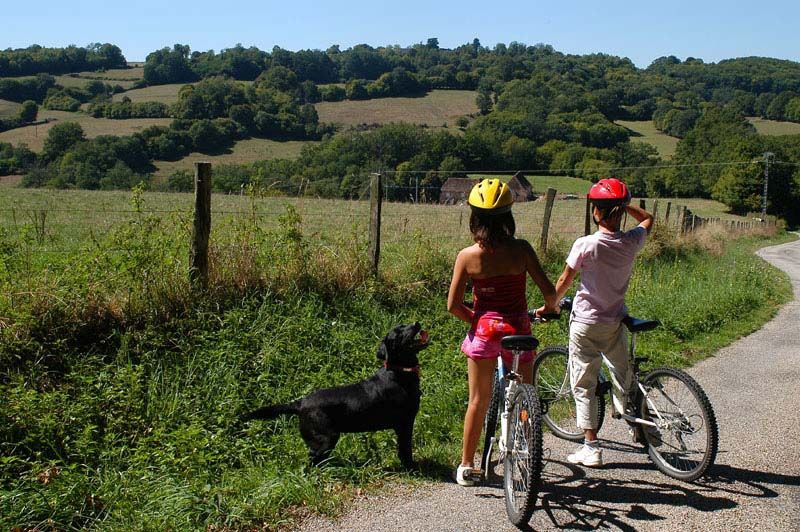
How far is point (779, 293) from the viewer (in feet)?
46.0

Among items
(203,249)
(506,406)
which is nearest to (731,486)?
(506,406)

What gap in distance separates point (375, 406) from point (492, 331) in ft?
3.48

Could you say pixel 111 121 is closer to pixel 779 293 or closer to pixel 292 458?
pixel 779 293

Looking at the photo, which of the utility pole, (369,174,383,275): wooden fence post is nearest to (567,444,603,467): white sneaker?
(369,174,383,275): wooden fence post

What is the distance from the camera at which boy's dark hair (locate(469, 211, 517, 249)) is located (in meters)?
4.13

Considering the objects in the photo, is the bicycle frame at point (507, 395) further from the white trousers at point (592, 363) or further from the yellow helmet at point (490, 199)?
the yellow helmet at point (490, 199)

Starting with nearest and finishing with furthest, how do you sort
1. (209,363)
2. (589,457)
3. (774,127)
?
(589,457) → (209,363) → (774,127)

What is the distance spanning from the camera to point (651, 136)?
8775cm

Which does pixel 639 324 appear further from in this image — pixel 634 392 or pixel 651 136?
pixel 651 136

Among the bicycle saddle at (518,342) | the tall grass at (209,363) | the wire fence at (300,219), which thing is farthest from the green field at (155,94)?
the bicycle saddle at (518,342)

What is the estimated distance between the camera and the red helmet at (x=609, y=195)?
4.57m

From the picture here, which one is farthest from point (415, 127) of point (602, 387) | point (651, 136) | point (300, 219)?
point (602, 387)

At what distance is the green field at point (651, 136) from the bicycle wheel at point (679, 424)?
7854 cm

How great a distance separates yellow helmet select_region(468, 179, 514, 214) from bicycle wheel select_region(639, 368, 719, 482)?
1.57 meters
